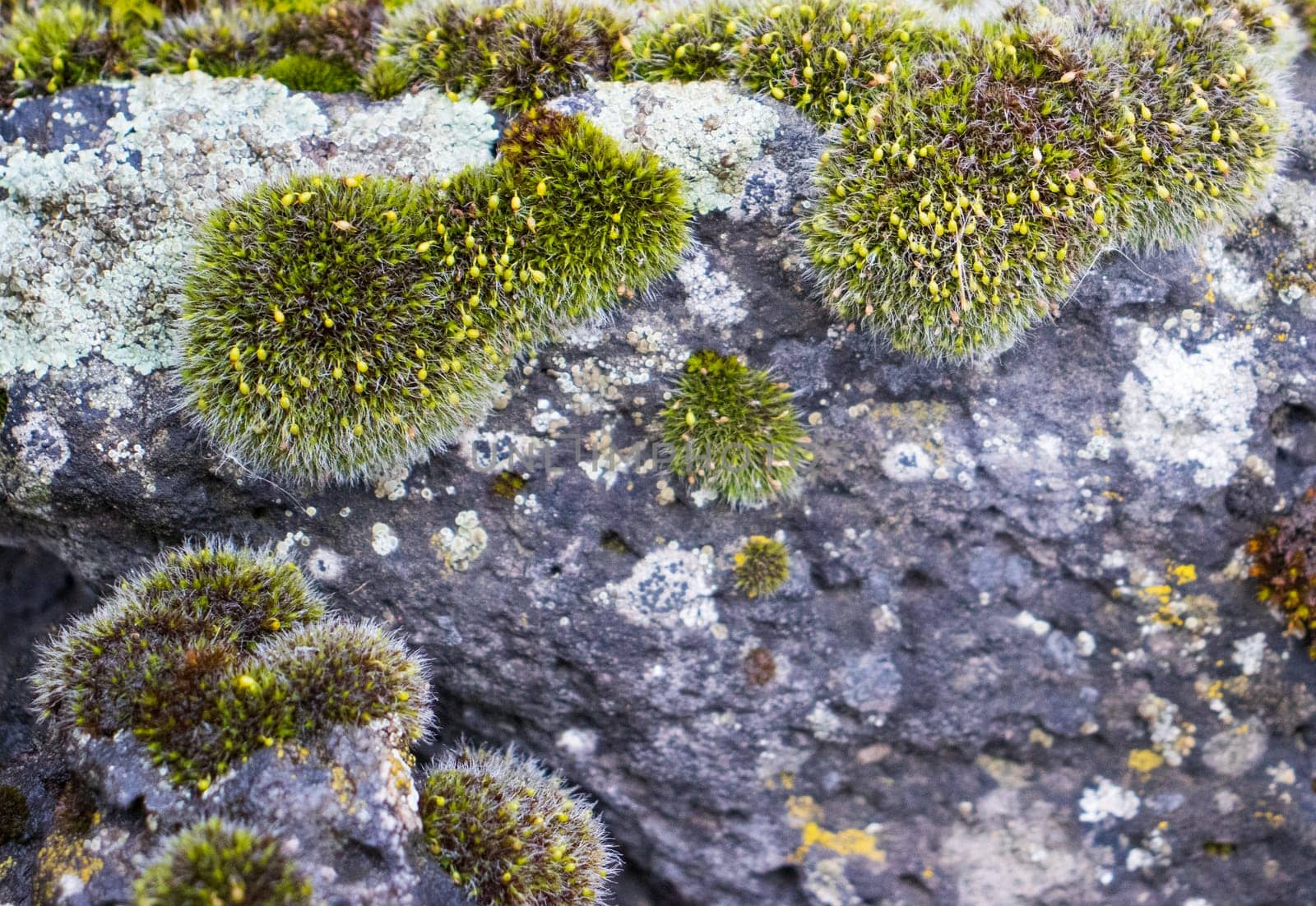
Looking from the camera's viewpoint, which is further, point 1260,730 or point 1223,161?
point 1260,730

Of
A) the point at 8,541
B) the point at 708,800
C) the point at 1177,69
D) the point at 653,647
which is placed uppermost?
the point at 1177,69

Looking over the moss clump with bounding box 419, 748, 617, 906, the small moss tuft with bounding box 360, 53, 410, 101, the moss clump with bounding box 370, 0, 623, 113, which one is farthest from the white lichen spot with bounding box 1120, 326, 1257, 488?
the small moss tuft with bounding box 360, 53, 410, 101

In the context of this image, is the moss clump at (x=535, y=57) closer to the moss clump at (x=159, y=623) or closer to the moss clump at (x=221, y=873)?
the moss clump at (x=159, y=623)

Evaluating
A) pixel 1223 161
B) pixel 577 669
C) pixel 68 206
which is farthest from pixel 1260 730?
pixel 68 206

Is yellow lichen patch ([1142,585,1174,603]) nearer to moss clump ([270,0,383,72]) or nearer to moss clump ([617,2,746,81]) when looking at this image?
moss clump ([617,2,746,81])

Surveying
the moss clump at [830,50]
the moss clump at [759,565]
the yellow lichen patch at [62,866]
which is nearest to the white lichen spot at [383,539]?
the yellow lichen patch at [62,866]

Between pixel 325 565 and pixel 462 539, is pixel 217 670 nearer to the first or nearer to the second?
pixel 325 565

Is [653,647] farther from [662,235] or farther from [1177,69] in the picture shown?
[1177,69]
